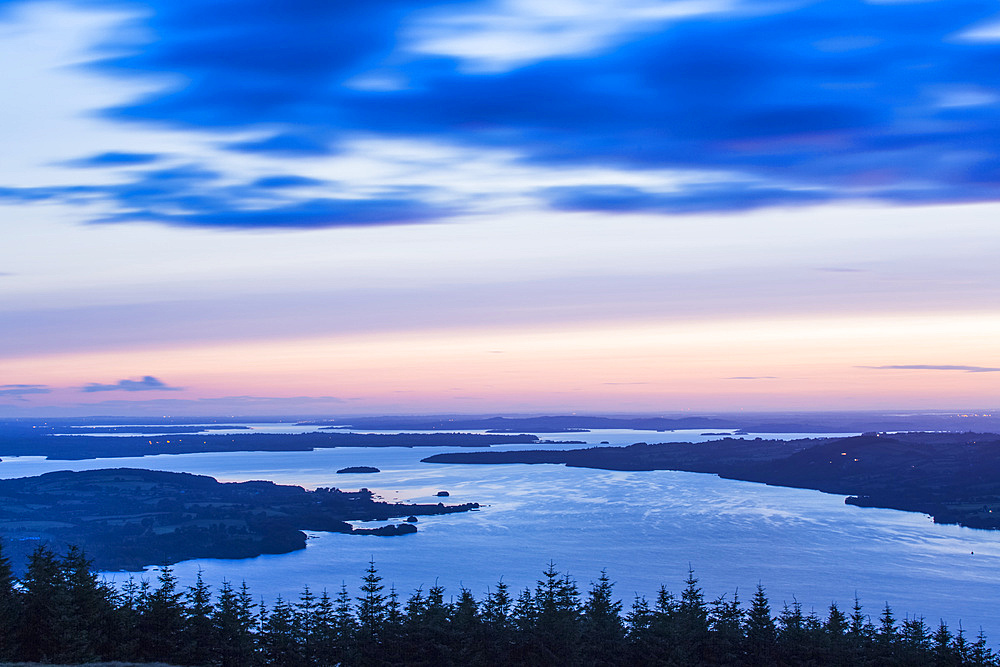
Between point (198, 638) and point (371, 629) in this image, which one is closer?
point (198, 638)

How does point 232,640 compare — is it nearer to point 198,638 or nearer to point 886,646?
point 198,638

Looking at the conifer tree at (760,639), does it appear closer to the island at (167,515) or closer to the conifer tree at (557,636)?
the conifer tree at (557,636)

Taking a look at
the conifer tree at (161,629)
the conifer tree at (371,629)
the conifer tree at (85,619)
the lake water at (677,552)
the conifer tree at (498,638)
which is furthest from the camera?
the lake water at (677,552)

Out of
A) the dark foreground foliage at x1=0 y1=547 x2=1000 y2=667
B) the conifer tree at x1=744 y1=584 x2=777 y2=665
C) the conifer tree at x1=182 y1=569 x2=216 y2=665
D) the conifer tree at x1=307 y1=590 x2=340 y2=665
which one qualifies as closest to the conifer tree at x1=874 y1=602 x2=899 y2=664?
the dark foreground foliage at x1=0 y1=547 x2=1000 y2=667

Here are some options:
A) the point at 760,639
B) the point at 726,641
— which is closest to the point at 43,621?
the point at 726,641

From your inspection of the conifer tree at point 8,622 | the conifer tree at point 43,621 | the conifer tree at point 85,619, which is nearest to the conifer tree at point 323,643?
the conifer tree at point 85,619

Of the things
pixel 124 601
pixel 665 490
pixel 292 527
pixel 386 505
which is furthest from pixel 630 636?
pixel 665 490
